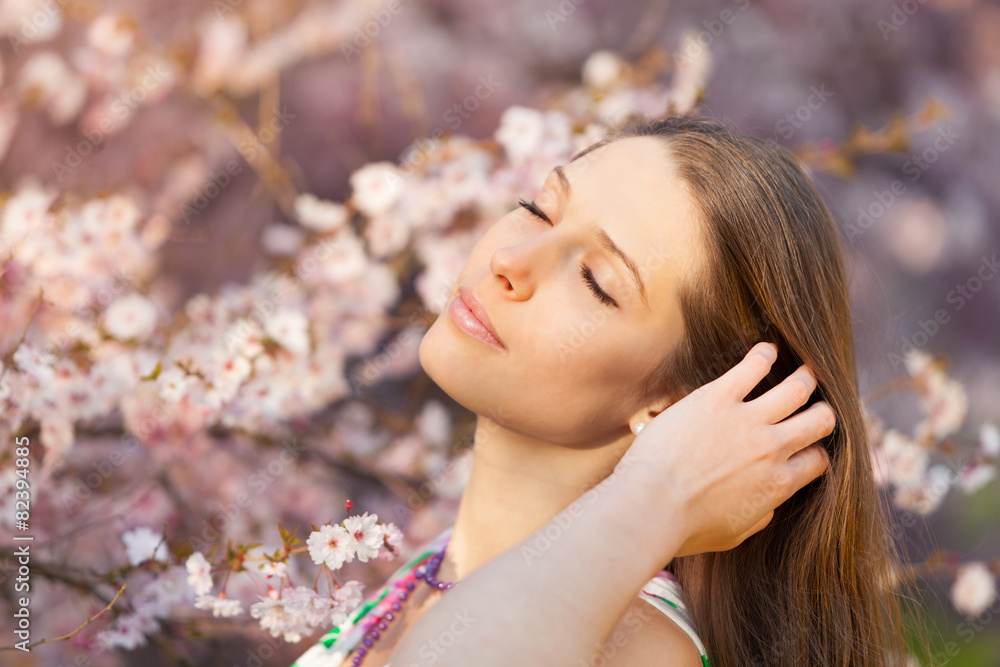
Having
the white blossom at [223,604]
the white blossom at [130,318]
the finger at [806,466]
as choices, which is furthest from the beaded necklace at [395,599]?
the white blossom at [130,318]

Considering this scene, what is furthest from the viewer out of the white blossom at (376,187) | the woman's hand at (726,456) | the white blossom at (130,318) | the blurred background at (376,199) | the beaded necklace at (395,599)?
the white blossom at (376,187)

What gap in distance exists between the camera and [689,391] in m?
1.06

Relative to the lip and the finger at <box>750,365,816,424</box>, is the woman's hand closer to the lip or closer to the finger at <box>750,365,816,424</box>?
the finger at <box>750,365,816,424</box>

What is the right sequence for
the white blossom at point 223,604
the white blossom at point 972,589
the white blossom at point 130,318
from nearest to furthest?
the white blossom at point 223,604 → the white blossom at point 130,318 → the white blossom at point 972,589

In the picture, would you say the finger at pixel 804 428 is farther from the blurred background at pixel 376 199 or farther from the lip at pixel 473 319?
the blurred background at pixel 376 199

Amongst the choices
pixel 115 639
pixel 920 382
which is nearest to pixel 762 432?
pixel 115 639

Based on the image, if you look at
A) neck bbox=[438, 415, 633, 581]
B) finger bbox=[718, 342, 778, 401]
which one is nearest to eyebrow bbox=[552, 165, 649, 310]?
finger bbox=[718, 342, 778, 401]

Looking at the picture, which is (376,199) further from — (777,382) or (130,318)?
(777,382)

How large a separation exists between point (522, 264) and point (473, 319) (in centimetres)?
12

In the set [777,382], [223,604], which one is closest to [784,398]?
[777,382]

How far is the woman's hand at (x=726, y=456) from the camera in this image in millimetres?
810

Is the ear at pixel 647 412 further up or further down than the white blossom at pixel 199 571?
further down

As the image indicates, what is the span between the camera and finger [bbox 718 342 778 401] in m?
0.91

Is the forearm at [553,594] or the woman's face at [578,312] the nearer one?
the forearm at [553,594]
